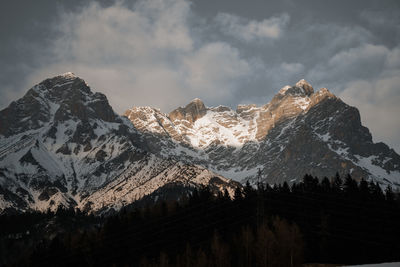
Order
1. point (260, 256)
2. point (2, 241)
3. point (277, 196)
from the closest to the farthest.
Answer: point (260, 256)
point (277, 196)
point (2, 241)

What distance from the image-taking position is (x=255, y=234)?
112 m

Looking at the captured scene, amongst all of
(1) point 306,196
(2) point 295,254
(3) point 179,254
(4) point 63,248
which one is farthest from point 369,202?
(4) point 63,248

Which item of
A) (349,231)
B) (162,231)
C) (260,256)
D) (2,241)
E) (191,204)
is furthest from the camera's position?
(2,241)

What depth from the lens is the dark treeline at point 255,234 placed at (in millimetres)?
100625

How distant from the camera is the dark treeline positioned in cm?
10062

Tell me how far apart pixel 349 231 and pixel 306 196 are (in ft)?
77.1

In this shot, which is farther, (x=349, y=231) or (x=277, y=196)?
(x=277, y=196)

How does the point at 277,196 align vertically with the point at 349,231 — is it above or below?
above

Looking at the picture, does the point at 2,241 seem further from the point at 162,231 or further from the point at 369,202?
the point at 369,202

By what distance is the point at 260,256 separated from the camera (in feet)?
309

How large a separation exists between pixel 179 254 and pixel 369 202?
51.6m

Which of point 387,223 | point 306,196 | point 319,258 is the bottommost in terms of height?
point 319,258

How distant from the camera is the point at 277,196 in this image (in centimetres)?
13275

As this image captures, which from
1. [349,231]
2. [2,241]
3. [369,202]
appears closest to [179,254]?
[349,231]
